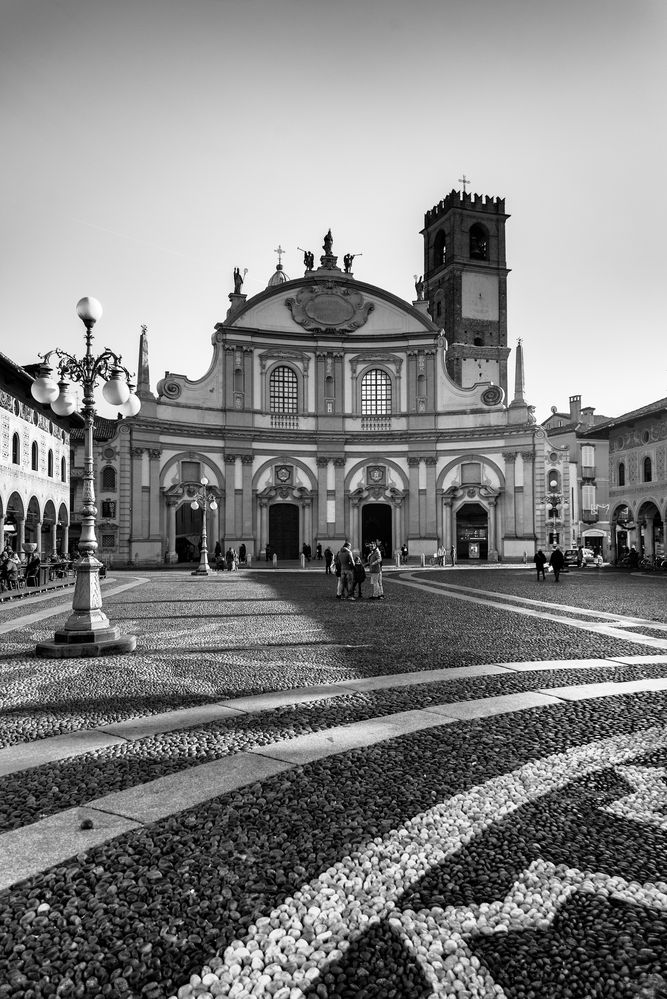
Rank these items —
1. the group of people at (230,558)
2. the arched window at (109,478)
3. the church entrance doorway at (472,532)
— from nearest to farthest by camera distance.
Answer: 1. the group of people at (230,558)
2. the arched window at (109,478)
3. the church entrance doorway at (472,532)

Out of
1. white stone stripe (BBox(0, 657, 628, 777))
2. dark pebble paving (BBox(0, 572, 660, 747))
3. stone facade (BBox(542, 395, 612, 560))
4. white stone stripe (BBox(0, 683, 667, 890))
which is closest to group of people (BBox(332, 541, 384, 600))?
dark pebble paving (BBox(0, 572, 660, 747))

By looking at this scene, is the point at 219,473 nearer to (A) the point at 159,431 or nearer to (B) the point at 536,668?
(A) the point at 159,431

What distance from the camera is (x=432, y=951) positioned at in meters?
2.56

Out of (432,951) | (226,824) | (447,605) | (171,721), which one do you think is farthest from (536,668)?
(447,605)

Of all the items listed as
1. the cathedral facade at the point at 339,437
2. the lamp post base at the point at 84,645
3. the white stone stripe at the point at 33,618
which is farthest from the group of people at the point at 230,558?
the lamp post base at the point at 84,645

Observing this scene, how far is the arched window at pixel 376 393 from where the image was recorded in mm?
46375

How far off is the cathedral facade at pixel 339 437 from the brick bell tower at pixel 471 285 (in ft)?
28.6

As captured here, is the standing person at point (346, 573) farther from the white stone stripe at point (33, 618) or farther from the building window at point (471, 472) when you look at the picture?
the building window at point (471, 472)

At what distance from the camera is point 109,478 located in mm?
41625

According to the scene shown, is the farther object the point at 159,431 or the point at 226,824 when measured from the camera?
the point at 159,431

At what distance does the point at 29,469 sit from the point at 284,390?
19.7 metres

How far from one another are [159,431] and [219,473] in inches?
171

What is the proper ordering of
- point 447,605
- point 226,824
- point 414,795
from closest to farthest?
point 226,824, point 414,795, point 447,605

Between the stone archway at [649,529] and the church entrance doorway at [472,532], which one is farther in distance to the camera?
the church entrance doorway at [472,532]
